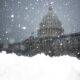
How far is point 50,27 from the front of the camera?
71.5 meters

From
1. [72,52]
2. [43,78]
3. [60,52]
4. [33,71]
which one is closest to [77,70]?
[43,78]

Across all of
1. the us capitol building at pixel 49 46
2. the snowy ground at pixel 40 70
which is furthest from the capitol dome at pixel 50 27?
the snowy ground at pixel 40 70

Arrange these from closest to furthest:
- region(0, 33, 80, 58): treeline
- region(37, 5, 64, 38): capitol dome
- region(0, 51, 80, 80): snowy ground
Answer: region(0, 51, 80, 80): snowy ground, region(0, 33, 80, 58): treeline, region(37, 5, 64, 38): capitol dome

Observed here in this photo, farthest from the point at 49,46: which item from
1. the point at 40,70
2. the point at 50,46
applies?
the point at 40,70

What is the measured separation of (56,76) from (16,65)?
1.80 metres

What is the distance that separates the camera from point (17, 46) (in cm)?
4394

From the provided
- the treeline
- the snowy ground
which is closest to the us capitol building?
the treeline

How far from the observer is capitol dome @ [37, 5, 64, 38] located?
70.8m

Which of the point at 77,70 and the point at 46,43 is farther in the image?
the point at 46,43

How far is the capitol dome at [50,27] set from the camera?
70750 mm

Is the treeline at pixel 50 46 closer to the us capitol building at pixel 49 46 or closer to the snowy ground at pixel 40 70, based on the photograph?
the us capitol building at pixel 49 46

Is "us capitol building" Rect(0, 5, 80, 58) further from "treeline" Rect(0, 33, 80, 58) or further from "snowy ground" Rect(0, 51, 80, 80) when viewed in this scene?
"snowy ground" Rect(0, 51, 80, 80)

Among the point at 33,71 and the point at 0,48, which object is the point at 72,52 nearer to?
the point at 0,48

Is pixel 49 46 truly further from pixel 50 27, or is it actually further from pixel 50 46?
pixel 50 27
